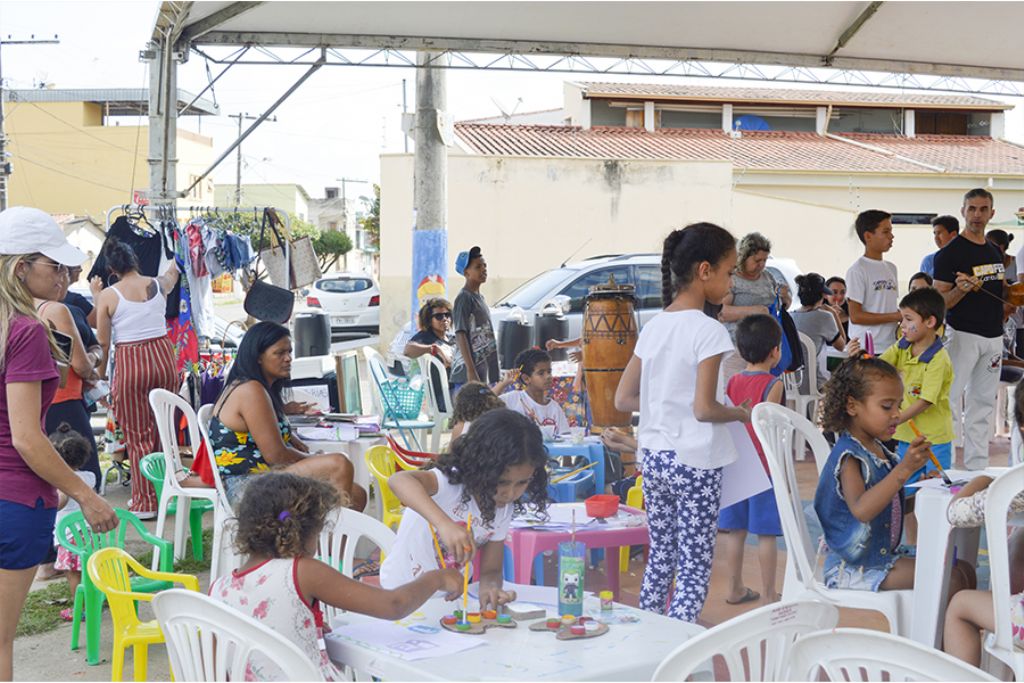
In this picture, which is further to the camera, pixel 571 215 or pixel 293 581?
pixel 571 215

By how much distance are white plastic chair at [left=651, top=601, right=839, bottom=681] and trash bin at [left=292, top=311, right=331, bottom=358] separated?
1122 centimetres

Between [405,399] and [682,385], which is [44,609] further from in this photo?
[405,399]

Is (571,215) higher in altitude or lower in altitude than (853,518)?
higher

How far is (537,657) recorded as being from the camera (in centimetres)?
253

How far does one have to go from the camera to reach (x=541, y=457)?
10.8 feet

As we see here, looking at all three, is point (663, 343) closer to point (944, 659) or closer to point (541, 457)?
point (541, 457)

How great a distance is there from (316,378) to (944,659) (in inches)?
281

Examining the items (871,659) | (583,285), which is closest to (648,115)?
(583,285)

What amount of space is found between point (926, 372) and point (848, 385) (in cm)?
203

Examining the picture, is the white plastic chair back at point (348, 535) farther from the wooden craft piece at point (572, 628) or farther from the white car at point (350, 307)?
the white car at point (350, 307)

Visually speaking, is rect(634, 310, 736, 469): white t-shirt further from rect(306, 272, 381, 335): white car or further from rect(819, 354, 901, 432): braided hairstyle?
rect(306, 272, 381, 335): white car

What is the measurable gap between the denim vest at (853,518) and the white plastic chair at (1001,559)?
56 centimetres

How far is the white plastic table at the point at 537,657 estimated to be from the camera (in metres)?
2.43

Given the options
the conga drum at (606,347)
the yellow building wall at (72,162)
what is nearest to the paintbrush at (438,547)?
the conga drum at (606,347)
